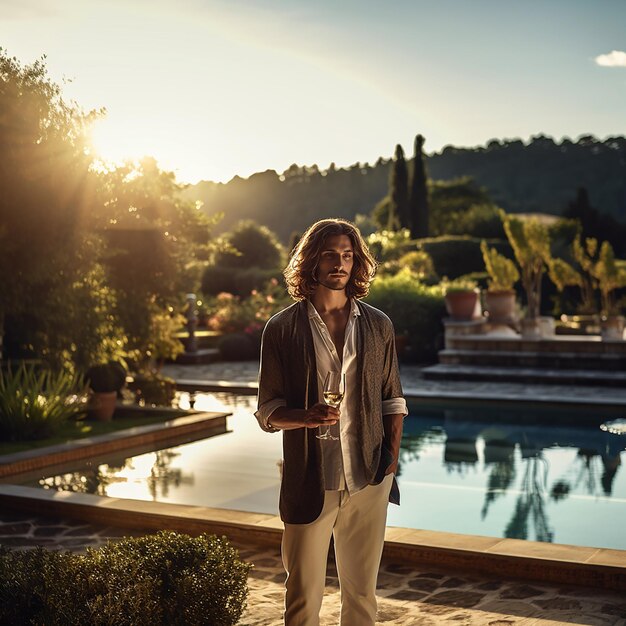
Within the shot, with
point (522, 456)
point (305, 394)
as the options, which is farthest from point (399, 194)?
point (305, 394)

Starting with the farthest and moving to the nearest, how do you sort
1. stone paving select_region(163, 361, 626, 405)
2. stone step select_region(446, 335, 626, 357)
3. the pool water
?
stone step select_region(446, 335, 626, 357) → stone paving select_region(163, 361, 626, 405) → the pool water

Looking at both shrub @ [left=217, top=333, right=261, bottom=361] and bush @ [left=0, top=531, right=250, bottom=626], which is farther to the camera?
shrub @ [left=217, top=333, right=261, bottom=361]

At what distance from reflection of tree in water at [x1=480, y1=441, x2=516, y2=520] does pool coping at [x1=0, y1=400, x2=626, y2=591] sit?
1.95 m

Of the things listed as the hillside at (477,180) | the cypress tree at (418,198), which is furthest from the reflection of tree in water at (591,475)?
the hillside at (477,180)

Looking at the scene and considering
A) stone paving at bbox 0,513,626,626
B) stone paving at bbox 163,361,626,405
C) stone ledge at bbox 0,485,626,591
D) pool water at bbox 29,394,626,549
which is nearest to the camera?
stone paving at bbox 0,513,626,626

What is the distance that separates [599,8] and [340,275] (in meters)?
15.7

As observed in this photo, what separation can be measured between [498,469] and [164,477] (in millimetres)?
3097

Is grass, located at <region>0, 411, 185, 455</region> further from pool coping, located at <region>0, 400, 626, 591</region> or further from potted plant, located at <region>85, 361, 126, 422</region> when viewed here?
pool coping, located at <region>0, 400, 626, 591</region>

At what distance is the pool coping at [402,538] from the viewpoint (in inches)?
179

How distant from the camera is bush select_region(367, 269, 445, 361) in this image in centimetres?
1720

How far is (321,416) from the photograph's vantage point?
2.64 metres

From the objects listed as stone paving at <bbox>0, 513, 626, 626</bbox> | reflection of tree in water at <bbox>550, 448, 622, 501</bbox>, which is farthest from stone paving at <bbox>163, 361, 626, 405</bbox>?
stone paving at <bbox>0, 513, 626, 626</bbox>

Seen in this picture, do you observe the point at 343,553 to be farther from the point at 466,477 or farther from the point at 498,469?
the point at 498,469

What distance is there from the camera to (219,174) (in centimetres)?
1216
